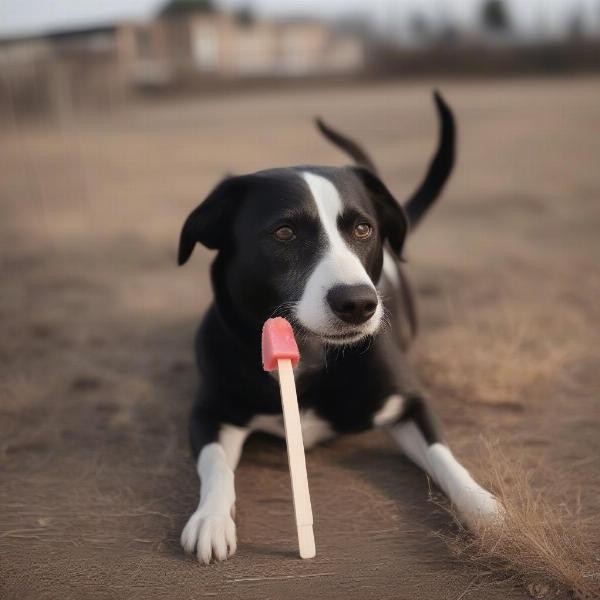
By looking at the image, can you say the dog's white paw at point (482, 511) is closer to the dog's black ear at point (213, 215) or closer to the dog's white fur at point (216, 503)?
the dog's white fur at point (216, 503)

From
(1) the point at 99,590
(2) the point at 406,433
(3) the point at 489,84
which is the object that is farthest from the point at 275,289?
(3) the point at 489,84

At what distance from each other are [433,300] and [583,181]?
4297 mm

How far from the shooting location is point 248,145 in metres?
11.5

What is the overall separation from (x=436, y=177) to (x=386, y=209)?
117 centimetres

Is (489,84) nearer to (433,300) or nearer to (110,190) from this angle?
(110,190)

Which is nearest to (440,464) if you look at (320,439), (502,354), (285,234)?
(320,439)

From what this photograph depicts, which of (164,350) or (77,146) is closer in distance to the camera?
(164,350)

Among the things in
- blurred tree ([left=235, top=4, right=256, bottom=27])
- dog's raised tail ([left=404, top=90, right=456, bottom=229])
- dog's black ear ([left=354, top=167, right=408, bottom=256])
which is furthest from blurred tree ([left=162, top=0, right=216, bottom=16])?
dog's black ear ([left=354, top=167, right=408, bottom=256])

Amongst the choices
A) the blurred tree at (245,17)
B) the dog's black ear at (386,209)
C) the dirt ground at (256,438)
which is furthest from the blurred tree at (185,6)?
the dog's black ear at (386,209)

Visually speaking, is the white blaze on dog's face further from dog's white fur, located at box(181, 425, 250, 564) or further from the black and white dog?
dog's white fur, located at box(181, 425, 250, 564)

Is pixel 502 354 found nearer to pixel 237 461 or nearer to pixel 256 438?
pixel 256 438

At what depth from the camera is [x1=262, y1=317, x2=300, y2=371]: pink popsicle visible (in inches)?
76.2

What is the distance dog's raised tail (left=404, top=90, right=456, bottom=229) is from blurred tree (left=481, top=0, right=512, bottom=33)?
673 inches

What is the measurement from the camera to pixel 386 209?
257 centimetres
